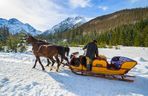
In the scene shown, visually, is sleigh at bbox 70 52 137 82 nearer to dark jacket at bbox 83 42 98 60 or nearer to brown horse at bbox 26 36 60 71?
dark jacket at bbox 83 42 98 60

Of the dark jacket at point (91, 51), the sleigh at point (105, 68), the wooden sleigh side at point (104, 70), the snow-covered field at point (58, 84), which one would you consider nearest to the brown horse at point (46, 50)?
the snow-covered field at point (58, 84)

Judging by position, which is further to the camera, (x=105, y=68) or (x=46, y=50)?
(x=46, y=50)

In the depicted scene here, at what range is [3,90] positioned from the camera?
31.9 ft

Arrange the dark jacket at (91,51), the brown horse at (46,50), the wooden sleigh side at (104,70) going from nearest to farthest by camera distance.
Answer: the wooden sleigh side at (104,70), the dark jacket at (91,51), the brown horse at (46,50)

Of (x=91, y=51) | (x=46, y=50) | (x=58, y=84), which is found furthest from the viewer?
(x=46, y=50)

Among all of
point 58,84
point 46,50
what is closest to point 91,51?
point 46,50

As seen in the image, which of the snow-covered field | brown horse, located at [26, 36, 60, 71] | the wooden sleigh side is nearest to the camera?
the snow-covered field

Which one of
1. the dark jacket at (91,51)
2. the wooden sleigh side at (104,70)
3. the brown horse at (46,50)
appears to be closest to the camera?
the wooden sleigh side at (104,70)

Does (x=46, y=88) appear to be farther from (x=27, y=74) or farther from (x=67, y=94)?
(x=27, y=74)

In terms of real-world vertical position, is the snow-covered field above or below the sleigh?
below

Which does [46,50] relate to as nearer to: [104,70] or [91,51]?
[91,51]

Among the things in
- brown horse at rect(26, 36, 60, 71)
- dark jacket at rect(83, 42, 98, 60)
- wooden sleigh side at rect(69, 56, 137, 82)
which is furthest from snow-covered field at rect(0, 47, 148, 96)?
dark jacket at rect(83, 42, 98, 60)

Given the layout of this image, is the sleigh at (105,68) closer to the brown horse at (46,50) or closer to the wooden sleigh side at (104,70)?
the wooden sleigh side at (104,70)

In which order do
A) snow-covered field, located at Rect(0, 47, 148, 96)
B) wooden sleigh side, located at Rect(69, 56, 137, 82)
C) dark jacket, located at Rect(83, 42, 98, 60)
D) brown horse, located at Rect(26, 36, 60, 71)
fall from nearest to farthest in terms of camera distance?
snow-covered field, located at Rect(0, 47, 148, 96) < wooden sleigh side, located at Rect(69, 56, 137, 82) < dark jacket, located at Rect(83, 42, 98, 60) < brown horse, located at Rect(26, 36, 60, 71)
